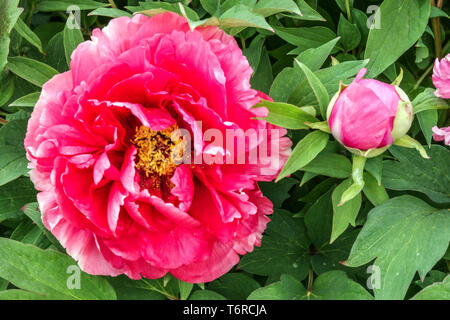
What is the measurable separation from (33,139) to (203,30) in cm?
22

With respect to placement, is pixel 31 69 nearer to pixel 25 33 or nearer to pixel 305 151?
pixel 25 33

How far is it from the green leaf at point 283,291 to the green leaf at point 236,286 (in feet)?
0.12

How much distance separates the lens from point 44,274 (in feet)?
2.29

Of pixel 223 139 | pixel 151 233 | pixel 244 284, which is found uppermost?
pixel 223 139

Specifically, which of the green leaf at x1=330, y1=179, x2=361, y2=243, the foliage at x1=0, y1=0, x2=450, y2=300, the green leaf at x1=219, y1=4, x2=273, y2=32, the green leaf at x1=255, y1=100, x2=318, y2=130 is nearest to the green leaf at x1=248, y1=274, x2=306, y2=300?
the foliage at x1=0, y1=0, x2=450, y2=300

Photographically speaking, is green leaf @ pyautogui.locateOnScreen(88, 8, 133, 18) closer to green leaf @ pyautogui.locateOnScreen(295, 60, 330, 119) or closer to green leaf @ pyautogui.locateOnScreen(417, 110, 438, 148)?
green leaf @ pyautogui.locateOnScreen(295, 60, 330, 119)

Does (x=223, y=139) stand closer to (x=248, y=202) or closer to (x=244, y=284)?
(x=248, y=202)

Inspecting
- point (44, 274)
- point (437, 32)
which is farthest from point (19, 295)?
point (437, 32)

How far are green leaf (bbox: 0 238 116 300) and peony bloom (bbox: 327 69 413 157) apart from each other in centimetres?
36

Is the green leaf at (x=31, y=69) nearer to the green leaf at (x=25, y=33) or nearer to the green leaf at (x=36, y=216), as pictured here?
the green leaf at (x=25, y=33)

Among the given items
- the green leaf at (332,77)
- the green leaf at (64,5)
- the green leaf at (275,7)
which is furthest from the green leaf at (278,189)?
the green leaf at (64,5)

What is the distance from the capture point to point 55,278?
27.6 inches

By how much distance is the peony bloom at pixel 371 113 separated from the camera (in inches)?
23.0

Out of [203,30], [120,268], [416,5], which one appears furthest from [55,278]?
[416,5]
